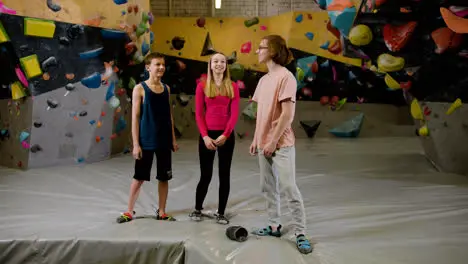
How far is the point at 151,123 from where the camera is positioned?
2.51m

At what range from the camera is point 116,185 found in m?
3.56

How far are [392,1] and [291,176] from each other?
7.41 ft

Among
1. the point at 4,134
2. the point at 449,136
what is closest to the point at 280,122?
the point at 449,136

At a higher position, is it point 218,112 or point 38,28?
point 38,28

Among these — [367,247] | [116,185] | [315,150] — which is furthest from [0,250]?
[315,150]

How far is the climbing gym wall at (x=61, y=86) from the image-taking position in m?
3.90

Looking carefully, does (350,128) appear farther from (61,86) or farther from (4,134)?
(4,134)

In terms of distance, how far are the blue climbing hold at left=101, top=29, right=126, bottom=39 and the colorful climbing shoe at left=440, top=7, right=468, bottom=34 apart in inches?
121

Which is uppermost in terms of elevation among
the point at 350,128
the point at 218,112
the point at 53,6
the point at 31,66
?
the point at 53,6

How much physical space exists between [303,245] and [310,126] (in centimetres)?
489

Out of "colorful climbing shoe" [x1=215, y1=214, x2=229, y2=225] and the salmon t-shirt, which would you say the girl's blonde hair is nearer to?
the salmon t-shirt

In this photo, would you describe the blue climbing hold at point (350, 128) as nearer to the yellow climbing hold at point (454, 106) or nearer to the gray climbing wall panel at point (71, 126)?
the yellow climbing hold at point (454, 106)

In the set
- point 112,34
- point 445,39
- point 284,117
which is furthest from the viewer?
point 112,34

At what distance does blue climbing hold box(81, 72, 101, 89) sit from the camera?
4367mm
